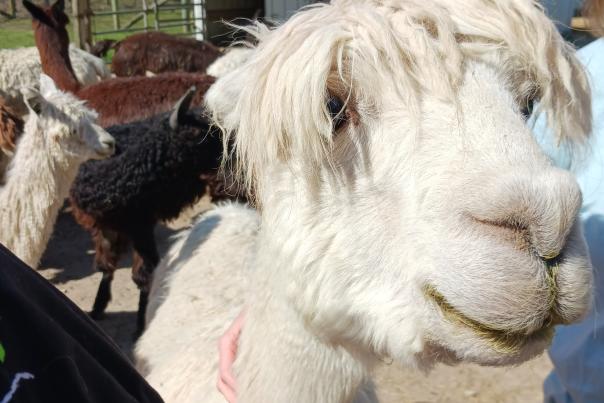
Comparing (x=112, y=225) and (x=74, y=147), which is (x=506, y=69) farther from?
(x=112, y=225)

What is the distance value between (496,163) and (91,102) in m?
5.53

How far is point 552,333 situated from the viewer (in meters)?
1.17

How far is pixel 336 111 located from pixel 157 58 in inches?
363

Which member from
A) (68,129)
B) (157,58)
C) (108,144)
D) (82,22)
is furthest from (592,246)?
(82,22)

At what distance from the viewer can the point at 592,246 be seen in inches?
63.8

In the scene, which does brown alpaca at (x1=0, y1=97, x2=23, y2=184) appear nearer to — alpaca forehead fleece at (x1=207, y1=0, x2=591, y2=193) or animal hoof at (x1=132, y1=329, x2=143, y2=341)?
animal hoof at (x1=132, y1=329, x2=143, y2=341)

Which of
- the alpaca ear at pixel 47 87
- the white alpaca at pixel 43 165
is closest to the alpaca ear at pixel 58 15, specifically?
the alpaca ear at pixel 47 87

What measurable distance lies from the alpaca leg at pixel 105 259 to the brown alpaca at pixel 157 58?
564cm

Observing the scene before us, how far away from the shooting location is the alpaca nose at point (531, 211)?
1.05m

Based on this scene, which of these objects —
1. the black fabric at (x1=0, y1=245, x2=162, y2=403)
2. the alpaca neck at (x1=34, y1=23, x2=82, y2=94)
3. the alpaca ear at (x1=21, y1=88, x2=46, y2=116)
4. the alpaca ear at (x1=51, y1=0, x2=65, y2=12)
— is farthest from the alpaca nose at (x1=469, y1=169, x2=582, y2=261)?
the alpaca ear at (x1=51, y1=0, x2=65, y2=12)

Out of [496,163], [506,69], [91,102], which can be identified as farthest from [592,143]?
[91,102]

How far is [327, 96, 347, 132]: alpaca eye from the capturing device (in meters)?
1.31

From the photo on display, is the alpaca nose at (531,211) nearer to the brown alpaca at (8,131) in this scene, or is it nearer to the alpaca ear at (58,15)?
the brown alpaca at (8,131)

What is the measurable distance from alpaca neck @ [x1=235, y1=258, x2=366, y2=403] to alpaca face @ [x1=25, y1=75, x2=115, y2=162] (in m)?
2.88
